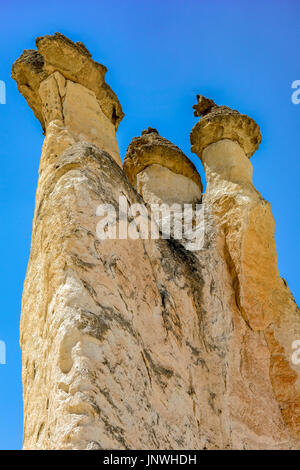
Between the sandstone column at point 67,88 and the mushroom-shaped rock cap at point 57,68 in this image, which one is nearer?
the sandstone column at point 67,88

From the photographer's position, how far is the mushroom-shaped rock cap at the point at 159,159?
9594mm

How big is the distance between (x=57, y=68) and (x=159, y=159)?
6.35 feet

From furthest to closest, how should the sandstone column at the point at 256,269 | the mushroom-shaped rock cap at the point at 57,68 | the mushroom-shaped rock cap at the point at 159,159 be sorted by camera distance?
the mushroom-shaped rock cap at the point at 159,159 < the mushroom-shaped rock cap at the point at 57,68 < the sandstone column at the point at 256,269

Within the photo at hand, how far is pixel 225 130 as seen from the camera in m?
9.23

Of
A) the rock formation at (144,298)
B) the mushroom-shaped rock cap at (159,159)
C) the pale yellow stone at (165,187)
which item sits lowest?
the rock formation at (144,298)

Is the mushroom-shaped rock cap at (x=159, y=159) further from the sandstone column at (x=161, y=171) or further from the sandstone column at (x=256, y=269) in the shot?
the sandstone column at (x=256, y=269)

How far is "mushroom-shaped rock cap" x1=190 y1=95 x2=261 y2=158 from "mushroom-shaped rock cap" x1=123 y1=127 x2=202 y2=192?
28 cm

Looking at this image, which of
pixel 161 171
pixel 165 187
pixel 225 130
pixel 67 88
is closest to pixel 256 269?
pixel 165 187

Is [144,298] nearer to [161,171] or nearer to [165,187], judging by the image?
[165,187]

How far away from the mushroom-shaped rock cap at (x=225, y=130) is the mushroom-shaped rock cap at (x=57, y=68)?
49.0 inches

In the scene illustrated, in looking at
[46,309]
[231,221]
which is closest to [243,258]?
[231,221]

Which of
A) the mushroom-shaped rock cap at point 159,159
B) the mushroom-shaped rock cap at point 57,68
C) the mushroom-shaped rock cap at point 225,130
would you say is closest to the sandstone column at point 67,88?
the mushroom-shaped rock cap at point 57,68

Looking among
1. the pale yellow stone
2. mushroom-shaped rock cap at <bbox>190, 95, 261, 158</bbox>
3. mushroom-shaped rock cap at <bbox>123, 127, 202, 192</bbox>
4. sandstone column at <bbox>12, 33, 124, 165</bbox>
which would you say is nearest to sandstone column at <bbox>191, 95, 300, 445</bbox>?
mushroom-shaped rock cap at <bbox>190, 95, 261, 158</bbox>

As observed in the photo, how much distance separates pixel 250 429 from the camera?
6406mm
